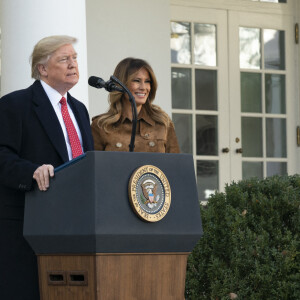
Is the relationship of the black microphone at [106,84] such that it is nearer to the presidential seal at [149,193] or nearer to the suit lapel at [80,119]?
the suit lapel at [80,119]

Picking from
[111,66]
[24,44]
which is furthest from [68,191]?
[111,66]

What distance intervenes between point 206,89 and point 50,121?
5583 mm

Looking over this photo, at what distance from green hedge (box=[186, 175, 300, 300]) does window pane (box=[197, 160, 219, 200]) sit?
355 cm

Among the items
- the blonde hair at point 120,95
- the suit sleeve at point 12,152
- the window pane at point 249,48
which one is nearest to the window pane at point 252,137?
the window pane at point 249,48

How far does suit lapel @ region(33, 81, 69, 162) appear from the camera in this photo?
293 cm

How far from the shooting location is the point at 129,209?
101 inches

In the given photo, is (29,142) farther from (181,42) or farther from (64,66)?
(181,42)

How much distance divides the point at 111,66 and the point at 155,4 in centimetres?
79

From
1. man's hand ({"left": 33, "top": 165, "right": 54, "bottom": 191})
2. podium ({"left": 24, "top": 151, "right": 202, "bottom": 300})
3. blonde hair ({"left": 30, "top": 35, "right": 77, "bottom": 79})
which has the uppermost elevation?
blonde hair ({"left": 30, "top": 35, "right": 77, "bottom": 79})

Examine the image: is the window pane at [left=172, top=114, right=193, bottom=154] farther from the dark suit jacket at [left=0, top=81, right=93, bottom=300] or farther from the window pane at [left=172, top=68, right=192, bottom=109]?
the dark suit jacket at [left=0, top=81, right=93, bottom=300]

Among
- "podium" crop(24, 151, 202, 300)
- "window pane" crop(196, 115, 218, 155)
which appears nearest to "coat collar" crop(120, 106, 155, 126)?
"podium" crop(24, 151, 202, 300)

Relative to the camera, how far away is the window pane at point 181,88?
8273mm

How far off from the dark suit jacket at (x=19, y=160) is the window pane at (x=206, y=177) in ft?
18.0

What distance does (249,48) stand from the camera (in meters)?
8.63
